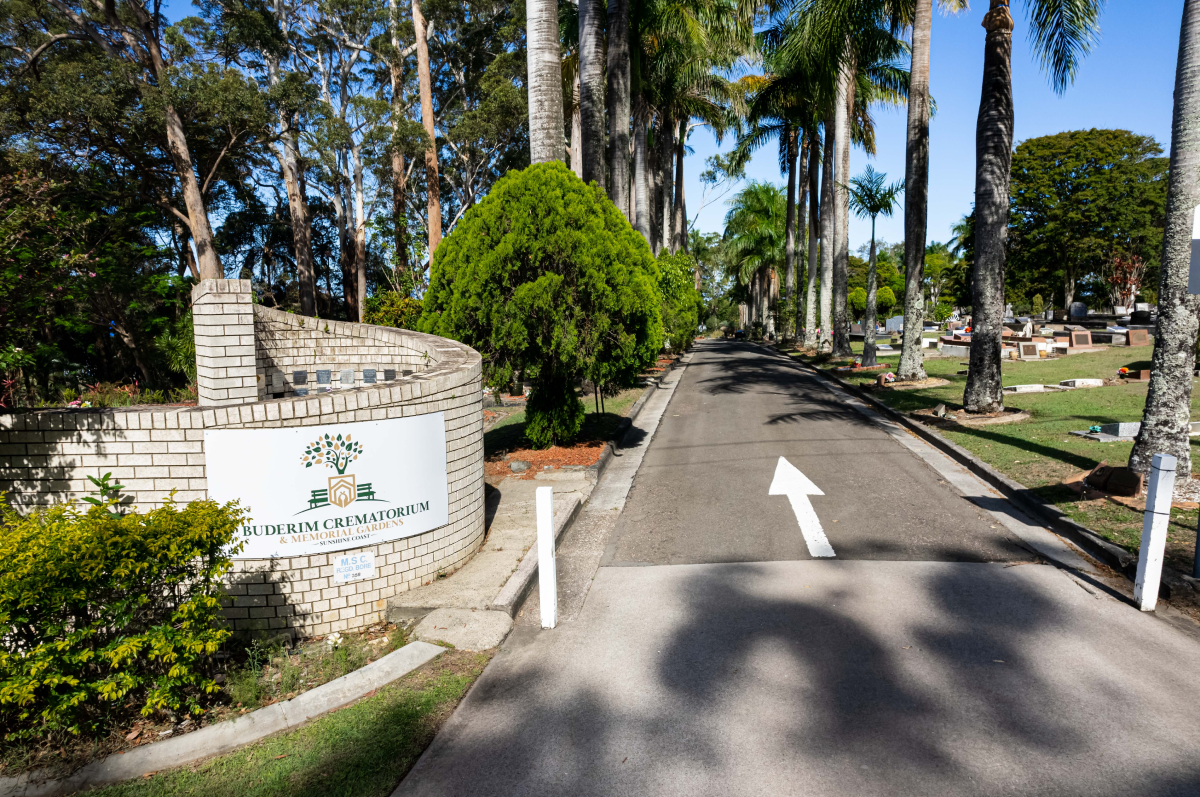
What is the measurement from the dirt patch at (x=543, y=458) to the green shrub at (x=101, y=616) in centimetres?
602

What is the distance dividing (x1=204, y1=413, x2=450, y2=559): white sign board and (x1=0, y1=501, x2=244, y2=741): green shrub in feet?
2.32

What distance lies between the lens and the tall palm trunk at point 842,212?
25.6 m

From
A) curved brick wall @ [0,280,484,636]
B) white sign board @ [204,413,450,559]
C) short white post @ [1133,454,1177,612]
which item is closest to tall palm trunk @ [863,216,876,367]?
short white post @ [1133,454,1177,612]

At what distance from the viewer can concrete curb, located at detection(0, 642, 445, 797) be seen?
378 centimetres

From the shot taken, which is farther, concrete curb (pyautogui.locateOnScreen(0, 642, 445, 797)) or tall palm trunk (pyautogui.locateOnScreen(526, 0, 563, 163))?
tall palm trunk (pyautogui.locateOnScreen(526, 0, 563, 163))

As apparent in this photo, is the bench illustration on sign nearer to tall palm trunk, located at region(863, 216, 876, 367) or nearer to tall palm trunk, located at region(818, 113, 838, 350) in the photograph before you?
tall palm trunk, located at region(863, 216, 876, 367)

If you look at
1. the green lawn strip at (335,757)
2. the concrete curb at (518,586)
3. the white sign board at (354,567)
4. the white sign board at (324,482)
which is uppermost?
the white sign board at (324,482)

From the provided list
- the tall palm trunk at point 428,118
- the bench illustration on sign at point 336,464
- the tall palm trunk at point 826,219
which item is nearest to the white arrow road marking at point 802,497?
the bench illustration on sign at point 336,464

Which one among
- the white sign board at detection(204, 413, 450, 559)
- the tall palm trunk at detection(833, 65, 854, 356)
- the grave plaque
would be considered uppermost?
the tall palm trunk at detection(833, 65, 854, 356)

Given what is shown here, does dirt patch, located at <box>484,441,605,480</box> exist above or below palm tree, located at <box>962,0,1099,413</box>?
below

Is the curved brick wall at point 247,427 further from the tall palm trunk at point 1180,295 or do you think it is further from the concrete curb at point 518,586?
the tall palm trunk at point 1180,295

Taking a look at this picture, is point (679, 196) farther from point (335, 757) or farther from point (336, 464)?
point (335, 757)

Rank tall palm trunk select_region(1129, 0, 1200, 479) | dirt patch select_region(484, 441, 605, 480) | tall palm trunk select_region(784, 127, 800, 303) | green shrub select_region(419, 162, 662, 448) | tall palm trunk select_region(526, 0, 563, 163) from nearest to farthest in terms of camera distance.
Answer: tall palm trunk select_region(1129, 0, 1200, 479) → green shrub select_region(419, 162, 662, 448) → dirt patch select_region(484, 441, 605, 480) → tall palm trunk select_region(526, 0, 563, 163) → tall palm trunk select_region(784, 127, 800, 303)

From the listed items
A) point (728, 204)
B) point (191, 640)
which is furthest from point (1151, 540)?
point (728, 204)
